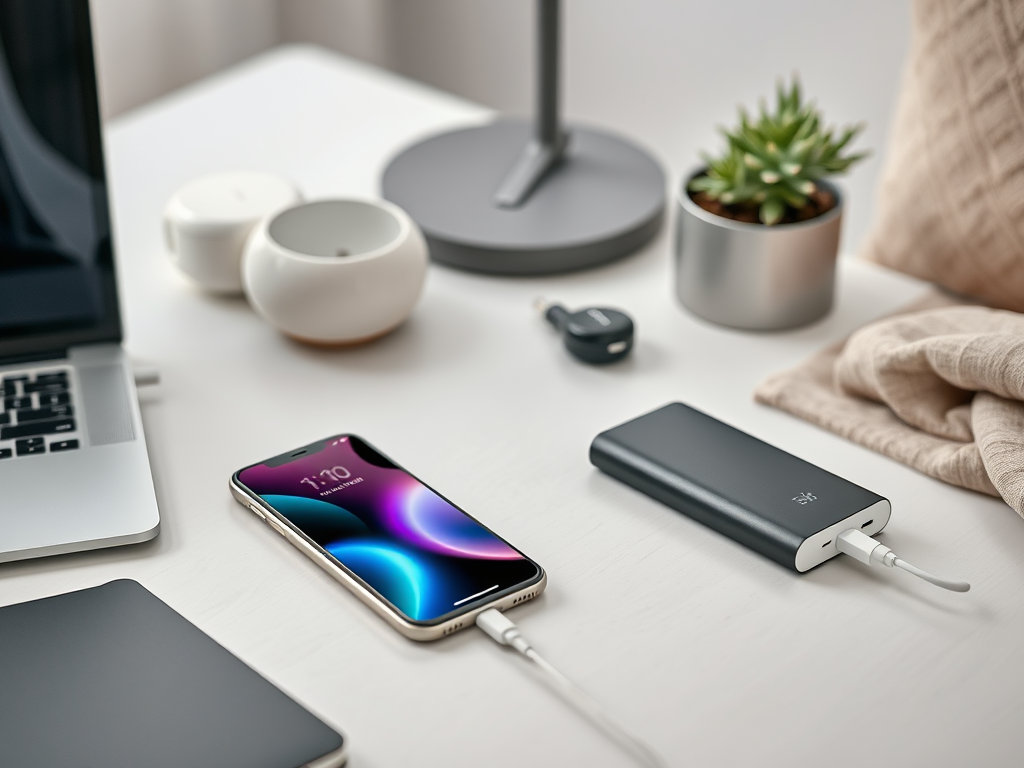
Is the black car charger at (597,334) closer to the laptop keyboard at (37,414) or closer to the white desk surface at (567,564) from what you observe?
the white desk surface at (567,564)

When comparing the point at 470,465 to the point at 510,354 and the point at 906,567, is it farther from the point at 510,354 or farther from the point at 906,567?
the point at 906,567

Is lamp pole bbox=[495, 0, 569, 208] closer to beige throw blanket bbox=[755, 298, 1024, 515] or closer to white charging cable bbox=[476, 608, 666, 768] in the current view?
beige throw blanket bbox=[755, 298, 1024, 515]

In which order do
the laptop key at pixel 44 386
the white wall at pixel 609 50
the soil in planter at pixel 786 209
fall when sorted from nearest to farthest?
the laptop key at pixel 44 386 → the soil in planter at pixel 786 209 → the white wall at pixel 609 50

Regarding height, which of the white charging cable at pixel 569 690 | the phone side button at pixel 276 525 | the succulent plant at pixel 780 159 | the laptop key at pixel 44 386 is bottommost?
the white charging cable at pixel 569 690

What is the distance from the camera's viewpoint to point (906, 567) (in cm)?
58

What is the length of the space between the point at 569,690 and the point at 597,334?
0.30 meters

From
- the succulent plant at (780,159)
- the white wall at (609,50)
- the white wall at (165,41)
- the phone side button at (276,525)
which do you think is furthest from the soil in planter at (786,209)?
the white wall at (165,41)

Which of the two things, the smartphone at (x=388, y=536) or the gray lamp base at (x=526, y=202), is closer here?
the smartphone at (x=388, y=536)

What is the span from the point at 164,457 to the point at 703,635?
342mm

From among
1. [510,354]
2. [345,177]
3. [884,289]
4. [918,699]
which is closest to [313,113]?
[345,177]

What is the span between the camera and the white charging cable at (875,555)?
570 millimetres

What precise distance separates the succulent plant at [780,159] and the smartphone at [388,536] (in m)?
0.32

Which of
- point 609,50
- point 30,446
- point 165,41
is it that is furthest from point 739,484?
point 165,41

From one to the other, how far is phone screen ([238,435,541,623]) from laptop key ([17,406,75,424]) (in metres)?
0.12
